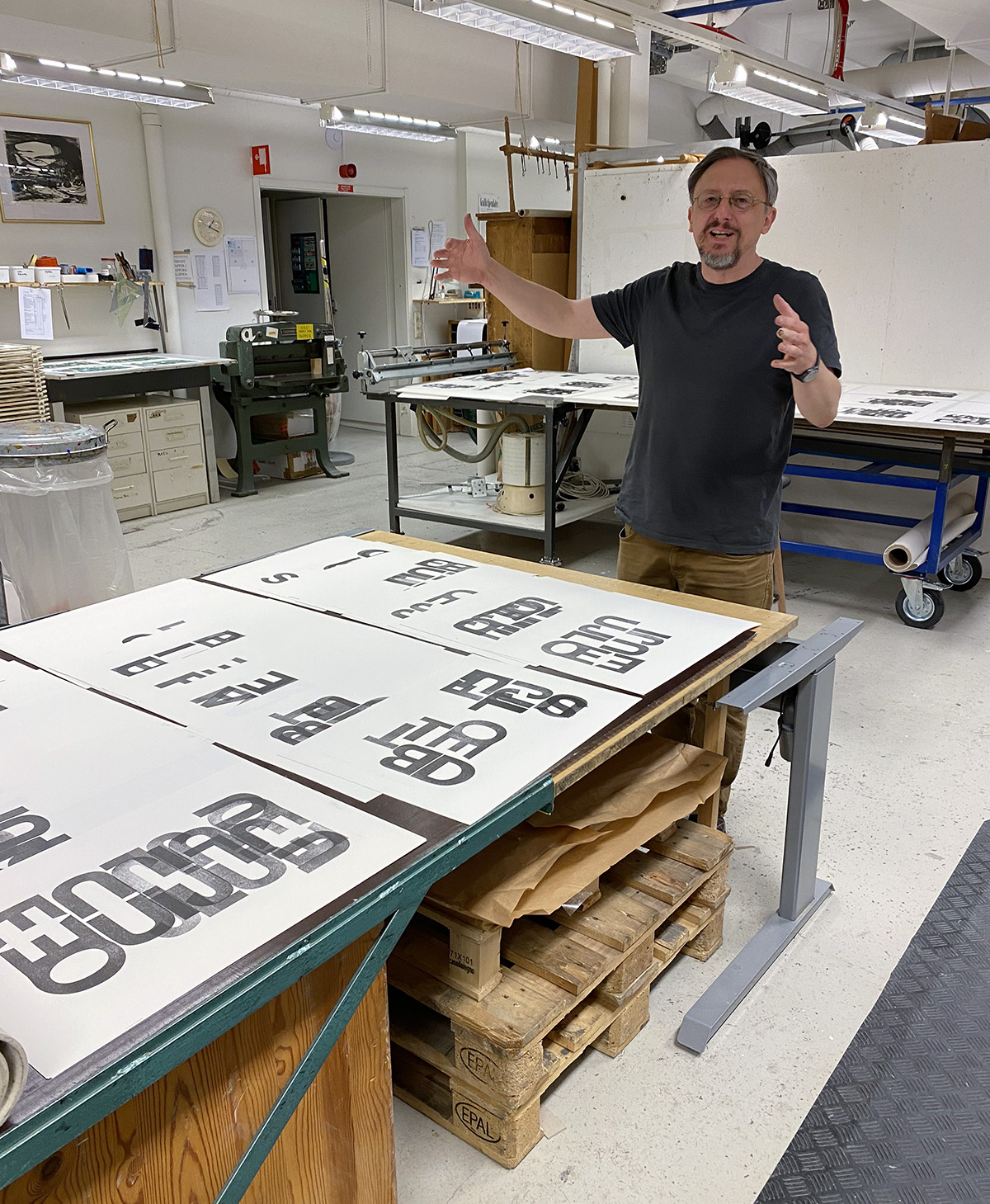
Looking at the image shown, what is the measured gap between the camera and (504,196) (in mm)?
8984

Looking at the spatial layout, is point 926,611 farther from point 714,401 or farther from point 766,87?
point 766,87

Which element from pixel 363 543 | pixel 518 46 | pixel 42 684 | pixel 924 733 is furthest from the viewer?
pixel 518 46

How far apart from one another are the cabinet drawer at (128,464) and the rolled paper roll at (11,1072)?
5382mm

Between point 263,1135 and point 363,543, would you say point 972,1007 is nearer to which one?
point 263,1135

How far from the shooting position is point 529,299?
256cm

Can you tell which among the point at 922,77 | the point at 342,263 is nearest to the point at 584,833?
the point at 922,77

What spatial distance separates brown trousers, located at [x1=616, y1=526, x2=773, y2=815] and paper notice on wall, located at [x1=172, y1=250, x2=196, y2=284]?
536cm

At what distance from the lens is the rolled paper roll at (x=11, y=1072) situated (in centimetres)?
76

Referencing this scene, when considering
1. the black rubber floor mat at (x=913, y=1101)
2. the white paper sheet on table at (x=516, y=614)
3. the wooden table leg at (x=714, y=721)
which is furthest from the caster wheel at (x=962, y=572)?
the white paper sheet on table at (x=516, y=614)

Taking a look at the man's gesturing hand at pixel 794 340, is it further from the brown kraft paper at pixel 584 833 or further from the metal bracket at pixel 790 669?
the brown kraft paper at pixel 584 833

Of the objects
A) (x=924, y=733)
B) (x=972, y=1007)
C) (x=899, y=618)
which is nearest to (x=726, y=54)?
(x=899, y=618)

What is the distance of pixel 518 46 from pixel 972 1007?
6.24m

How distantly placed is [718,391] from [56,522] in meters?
2.08

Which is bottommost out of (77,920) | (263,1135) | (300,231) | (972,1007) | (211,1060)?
(972,1007)
